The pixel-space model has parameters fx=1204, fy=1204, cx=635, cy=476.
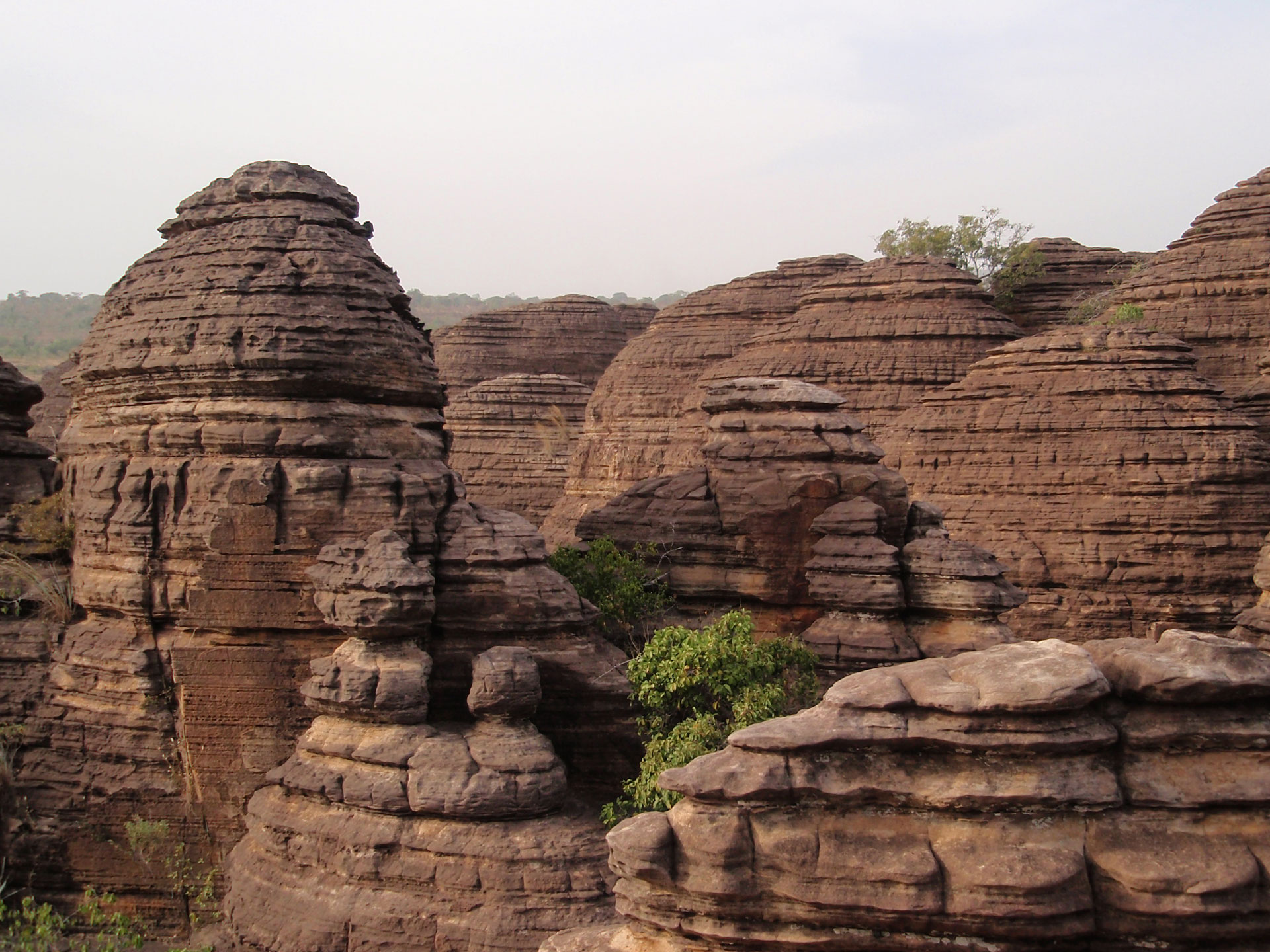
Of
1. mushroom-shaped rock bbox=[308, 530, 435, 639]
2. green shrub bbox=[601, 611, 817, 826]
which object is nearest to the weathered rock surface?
mushroom-shaped rock bbox=[308, 530, 435, 639]

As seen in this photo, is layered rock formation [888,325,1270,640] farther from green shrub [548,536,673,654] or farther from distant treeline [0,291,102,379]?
distant treeline [0,291,102,379]

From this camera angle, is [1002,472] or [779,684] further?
[1002,472]

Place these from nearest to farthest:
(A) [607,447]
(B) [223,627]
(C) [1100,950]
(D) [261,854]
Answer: (C) [1100,950], (D) [261,854], (B) [223,627], (A) [607,447]

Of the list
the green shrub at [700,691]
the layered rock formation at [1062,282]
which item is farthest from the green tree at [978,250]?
the green shrub at [700,691]

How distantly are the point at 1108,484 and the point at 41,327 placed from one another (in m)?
89.8

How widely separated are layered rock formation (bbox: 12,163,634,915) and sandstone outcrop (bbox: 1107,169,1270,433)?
1720 cm

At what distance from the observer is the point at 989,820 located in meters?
7.68

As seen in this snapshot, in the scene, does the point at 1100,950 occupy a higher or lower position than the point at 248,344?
lower

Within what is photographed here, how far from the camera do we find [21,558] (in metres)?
15.5

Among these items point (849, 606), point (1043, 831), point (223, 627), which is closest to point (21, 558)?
point (223, 627)

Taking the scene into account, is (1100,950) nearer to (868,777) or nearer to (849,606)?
(868,777)

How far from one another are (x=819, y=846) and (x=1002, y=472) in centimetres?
1671

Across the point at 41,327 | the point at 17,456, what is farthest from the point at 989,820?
the point at 41,327

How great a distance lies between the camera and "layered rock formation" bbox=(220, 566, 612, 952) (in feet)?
38.3
